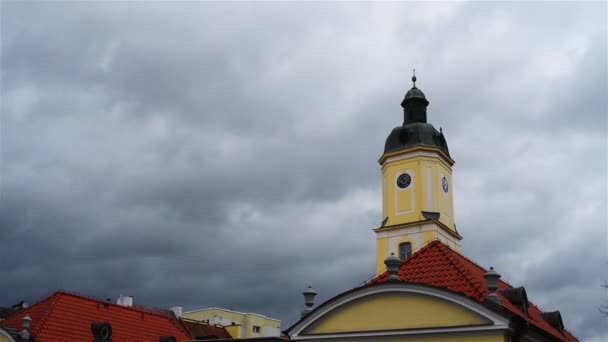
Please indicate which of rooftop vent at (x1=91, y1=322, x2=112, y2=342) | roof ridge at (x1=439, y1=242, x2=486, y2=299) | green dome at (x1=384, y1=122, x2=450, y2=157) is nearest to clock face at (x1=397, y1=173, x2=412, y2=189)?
green dome at (x1=384, y1=122, x2=450, y2=157)

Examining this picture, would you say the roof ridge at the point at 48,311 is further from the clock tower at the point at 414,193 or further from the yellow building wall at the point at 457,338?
the clock tower at the point at 414,193

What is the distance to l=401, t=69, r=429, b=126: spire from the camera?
46.3 m

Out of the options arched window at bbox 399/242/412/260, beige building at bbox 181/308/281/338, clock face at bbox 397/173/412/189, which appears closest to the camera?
arched window at bbox 399/242/412/260

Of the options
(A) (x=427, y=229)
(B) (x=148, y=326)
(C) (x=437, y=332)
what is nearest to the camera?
(C) (x=437, y=332)

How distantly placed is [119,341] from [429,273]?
17.3 m

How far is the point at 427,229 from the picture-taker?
41.3 m

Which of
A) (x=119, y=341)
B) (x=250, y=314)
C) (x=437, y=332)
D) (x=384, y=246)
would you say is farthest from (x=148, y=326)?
(x=250, y=314)

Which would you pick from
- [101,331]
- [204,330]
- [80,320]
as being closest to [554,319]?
[101,331]

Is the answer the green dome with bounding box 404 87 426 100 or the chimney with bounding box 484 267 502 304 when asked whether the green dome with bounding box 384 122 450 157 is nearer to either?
the green dome with bounding box 404 87 426 100

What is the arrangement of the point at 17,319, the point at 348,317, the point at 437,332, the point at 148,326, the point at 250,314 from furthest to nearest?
the point at 250,314
the point at 148,326
the point at 17,319
the point at 348,317
the point at 437,332

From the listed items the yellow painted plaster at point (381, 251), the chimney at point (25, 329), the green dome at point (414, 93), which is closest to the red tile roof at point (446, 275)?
the yellow painted plaster at point (381, 251)

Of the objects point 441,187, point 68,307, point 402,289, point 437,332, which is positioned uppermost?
point 441,187

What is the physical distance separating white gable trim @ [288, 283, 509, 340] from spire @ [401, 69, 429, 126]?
25.1 m

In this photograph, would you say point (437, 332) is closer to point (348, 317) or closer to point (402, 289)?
point (402, 289)
